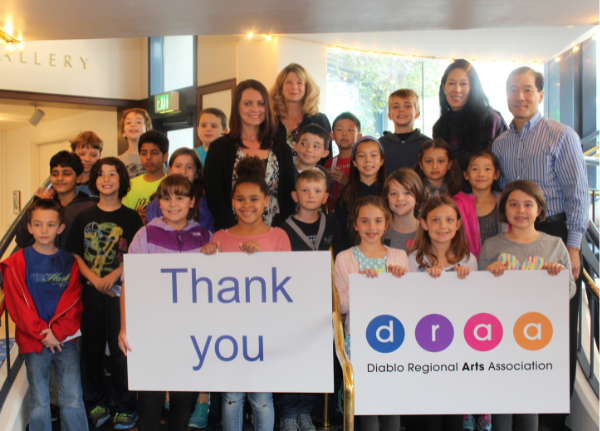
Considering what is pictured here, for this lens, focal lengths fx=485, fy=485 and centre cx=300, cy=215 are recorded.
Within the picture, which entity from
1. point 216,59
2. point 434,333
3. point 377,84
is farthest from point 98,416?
point 377,84

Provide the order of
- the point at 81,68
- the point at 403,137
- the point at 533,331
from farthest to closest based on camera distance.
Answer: the point at 81,68
the point at 403,137
the point at 533,331

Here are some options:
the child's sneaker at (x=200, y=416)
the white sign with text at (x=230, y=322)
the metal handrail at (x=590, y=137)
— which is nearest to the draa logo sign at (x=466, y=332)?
the white sign with text at (x=230, y=322)

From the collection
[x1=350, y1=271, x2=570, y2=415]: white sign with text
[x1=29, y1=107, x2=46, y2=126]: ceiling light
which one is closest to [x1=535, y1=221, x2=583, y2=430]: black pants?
[x1=350, y1=271, x2=570, y2=415]: white sign with text

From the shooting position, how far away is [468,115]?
336 centimetres

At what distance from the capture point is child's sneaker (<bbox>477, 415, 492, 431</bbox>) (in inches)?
114

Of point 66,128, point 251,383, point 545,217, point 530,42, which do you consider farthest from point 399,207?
point 66,128

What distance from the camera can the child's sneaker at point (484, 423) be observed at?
2.89 meters

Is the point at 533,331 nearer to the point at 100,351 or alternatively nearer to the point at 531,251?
the point at 531,251

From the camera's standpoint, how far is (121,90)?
9.34 meters

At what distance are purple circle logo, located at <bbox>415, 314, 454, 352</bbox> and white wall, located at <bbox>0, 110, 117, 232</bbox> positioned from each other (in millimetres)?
8629

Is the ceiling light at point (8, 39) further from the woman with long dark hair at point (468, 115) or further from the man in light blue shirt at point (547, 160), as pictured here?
the man in light blue shirt at point (547, 160)

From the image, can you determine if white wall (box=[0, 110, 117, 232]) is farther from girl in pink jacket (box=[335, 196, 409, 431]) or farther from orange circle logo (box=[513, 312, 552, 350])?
orange circle logo (box=[513, 312, 552, 350])

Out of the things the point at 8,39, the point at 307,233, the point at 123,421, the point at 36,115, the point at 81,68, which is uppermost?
the point at 81,68

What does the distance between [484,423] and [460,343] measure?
3.27 ft
